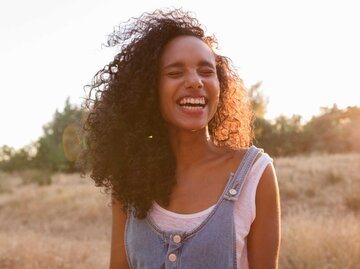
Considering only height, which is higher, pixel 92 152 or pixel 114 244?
pixel 92 152

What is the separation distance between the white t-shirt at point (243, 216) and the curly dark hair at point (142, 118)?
15 cm

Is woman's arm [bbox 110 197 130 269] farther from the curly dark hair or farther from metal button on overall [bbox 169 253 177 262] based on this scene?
metal button on overall [bbox 169 253 177 262]

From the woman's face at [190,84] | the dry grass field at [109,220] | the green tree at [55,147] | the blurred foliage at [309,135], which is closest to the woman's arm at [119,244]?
the woman's face at [190,84]

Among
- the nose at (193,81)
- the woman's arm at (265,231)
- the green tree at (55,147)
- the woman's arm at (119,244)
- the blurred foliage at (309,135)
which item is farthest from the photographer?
the green tree at (55,147)

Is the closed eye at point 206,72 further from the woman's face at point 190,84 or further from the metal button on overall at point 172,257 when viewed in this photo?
the metal button on overall at point 172,257

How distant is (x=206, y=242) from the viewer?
1852 millimetres

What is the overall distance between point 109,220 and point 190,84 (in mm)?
9338

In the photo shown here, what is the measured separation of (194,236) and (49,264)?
15.1 feet

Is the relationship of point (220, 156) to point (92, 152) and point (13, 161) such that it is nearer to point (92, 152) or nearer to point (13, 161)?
point (92, 152)

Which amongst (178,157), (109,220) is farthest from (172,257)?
(109,220)

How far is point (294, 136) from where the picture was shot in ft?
80.9

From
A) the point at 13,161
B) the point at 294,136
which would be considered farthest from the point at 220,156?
the point at 13,161

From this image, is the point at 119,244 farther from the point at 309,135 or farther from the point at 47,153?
the point at 47,153

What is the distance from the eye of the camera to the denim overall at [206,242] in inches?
72.2
